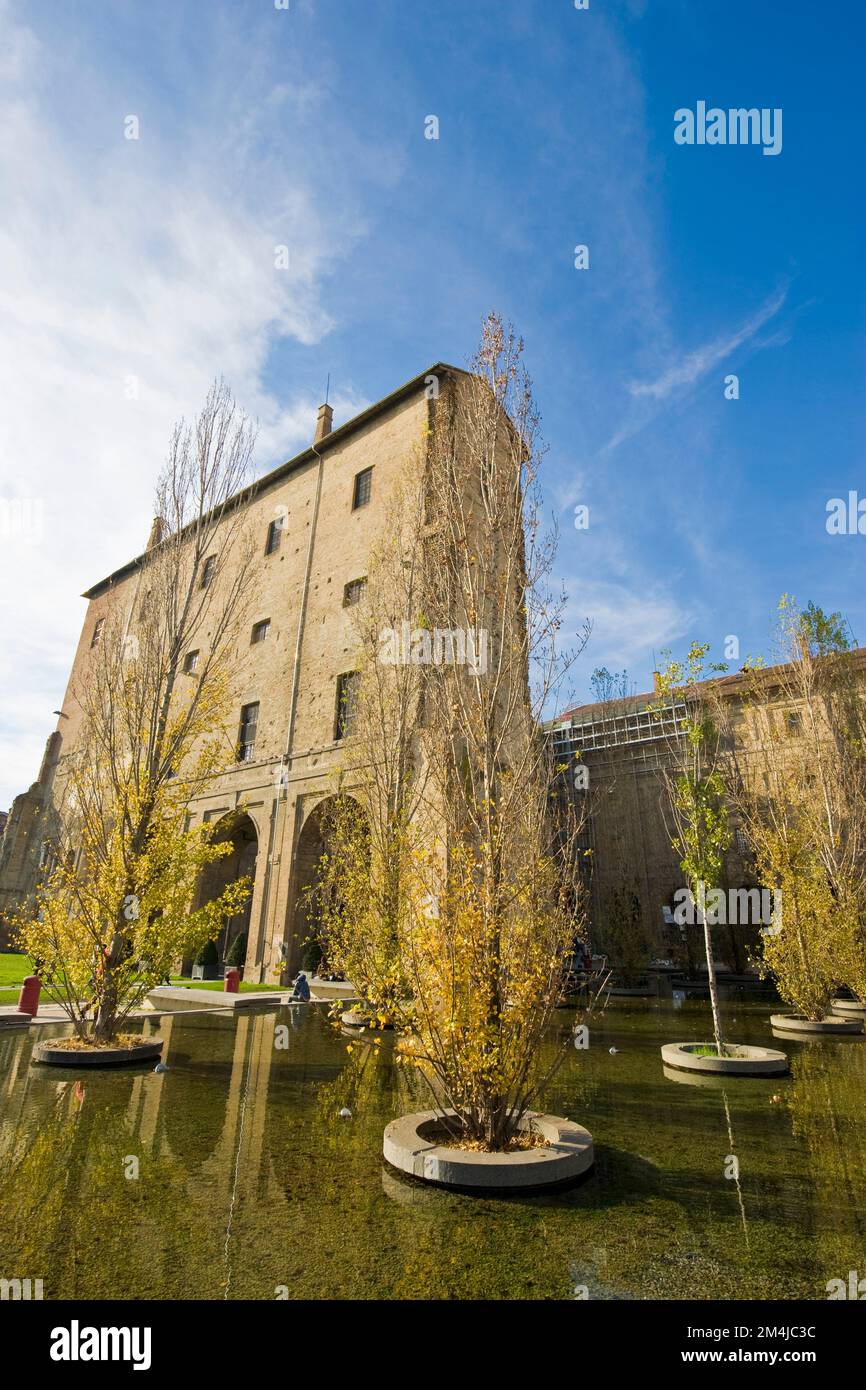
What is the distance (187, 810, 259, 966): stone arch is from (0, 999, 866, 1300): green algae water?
1530cm

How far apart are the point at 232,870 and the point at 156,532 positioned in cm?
1674

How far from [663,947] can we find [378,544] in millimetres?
21931

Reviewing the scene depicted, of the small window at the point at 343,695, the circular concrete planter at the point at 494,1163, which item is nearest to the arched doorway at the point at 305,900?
the small window at the point at 343,695

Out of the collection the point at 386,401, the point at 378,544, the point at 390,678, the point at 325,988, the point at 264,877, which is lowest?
the point at 325,988

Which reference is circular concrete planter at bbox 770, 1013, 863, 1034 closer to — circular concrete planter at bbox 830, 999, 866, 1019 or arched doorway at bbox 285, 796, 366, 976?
circular concrete planter at bbox 830, 999, 866, 1019

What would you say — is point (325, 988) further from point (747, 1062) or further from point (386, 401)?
point (386, 401)

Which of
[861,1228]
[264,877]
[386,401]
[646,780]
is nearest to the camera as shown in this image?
[861,1228]

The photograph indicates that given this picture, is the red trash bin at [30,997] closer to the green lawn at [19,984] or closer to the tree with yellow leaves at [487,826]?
the green lawn at [19,984]

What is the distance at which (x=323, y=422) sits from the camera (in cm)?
2677

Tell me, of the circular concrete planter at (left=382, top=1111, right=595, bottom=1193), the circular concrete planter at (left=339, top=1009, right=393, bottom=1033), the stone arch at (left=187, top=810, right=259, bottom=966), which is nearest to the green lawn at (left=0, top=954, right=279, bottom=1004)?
the stone arch at (left=187, top=810, right=259, bottom=966)

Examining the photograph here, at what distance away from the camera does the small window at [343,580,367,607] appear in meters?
21.4

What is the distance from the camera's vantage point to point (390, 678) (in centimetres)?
1593
